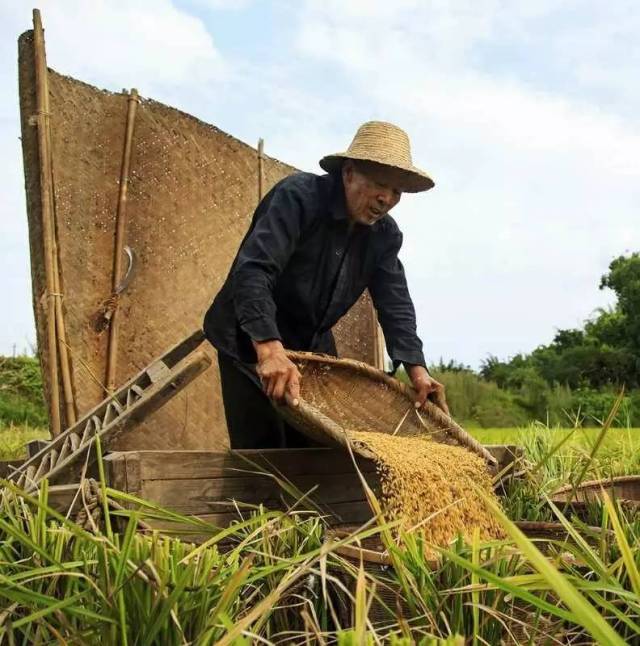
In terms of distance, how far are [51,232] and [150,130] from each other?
0.92 m

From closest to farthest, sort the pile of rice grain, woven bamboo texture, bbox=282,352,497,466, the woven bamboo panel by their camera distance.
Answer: the pile of rice grain, woven bamboo texture, bbox=282,352,497,466, the woven bamboo panel

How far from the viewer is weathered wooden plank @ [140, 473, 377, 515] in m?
2.41

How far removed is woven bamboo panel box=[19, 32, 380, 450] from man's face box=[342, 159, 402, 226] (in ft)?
4.65

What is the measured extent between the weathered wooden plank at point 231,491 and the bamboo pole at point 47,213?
160 centimetres

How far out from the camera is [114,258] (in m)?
4.34

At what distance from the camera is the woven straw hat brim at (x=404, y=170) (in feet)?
10.1

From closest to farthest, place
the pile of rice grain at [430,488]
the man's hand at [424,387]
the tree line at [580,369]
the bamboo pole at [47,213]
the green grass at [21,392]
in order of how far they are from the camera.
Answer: the pile of rice grain at [430,488] → the man's hand at [424,387] → the bamboo pole at [47,213] → the green grass at [21,392] → the tree line at [580,369]

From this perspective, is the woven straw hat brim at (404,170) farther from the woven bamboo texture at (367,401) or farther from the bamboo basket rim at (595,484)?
the bamboo basket rim at (595,484)

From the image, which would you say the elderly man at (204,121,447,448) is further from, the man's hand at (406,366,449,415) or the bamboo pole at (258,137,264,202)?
the bamboo pole at (258,137,264,202)

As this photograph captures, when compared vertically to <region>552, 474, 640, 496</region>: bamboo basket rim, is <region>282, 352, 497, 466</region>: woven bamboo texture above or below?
above

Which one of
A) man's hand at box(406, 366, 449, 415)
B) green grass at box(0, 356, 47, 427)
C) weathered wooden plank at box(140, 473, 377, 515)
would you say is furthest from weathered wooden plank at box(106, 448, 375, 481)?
green grass at box(0, 356, 47, 427)

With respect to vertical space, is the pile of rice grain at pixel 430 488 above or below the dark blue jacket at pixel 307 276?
below

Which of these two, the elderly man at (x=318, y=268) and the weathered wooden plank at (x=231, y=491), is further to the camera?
the elderly man at (x=318, y=268)

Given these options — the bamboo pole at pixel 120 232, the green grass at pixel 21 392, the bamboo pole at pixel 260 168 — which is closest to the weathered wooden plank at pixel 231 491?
the bamboo pole at pixel 120 232
